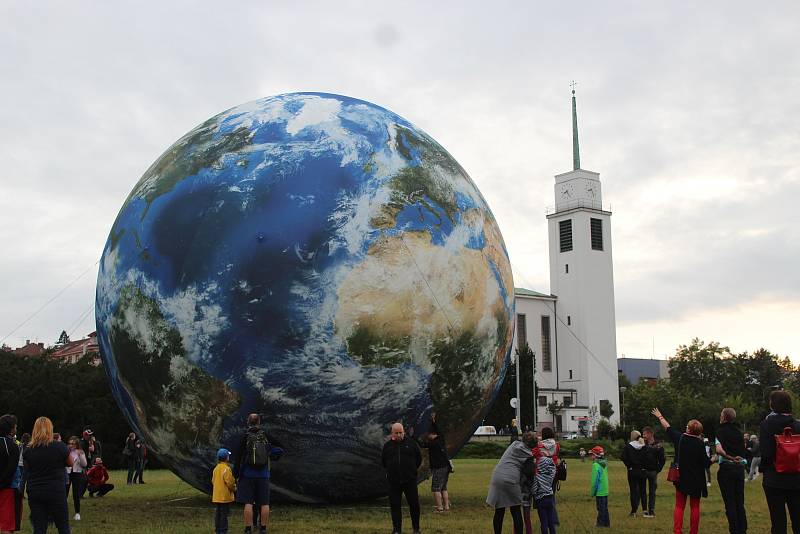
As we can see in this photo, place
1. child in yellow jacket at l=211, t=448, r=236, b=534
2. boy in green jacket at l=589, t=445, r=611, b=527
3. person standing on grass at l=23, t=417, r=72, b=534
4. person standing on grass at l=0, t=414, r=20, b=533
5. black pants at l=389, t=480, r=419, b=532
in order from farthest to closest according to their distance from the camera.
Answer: boy in green jacket at l=589, t=445, r=611, b=527 → black pants at l=389, t=480, r=419, b=532 → child in yellow jacket at l=211, t=448, r=236, b=534 → person standing on grass at l=0, t=414, r=20, b=533 → person standing on grass at l=23, t=417, r=72, b=534

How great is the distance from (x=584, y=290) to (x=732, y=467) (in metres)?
88.1

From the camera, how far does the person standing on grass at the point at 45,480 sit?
9.87 meters

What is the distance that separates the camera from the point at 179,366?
1285cm

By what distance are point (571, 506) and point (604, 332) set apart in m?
84.4

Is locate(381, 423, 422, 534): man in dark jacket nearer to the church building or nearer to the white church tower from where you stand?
the church building

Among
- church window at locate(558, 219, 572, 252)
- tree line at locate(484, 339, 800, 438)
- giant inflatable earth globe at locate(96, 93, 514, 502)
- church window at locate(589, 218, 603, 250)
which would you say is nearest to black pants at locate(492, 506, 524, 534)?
giant inflatable earth globe at locate(96, 93, 514, 502)

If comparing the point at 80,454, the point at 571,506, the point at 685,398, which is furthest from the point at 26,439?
the point at 685,398

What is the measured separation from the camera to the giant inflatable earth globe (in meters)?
12.5

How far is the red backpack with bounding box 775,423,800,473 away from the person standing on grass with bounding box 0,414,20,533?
7.72m

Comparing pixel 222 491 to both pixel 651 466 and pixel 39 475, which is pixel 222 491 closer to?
pixel 39 475

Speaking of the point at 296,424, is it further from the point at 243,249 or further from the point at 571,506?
the point at 571,506

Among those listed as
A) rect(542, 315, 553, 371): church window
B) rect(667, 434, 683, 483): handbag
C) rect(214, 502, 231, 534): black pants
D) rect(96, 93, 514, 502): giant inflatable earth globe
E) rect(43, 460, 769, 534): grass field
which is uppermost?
rect(542, 315, 553, 371): church window

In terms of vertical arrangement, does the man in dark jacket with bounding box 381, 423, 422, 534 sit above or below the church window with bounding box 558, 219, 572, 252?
below

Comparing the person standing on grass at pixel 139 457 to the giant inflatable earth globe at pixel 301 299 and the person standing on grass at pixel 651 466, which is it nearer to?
the giant inflatable earth globe at pixel 301 299
